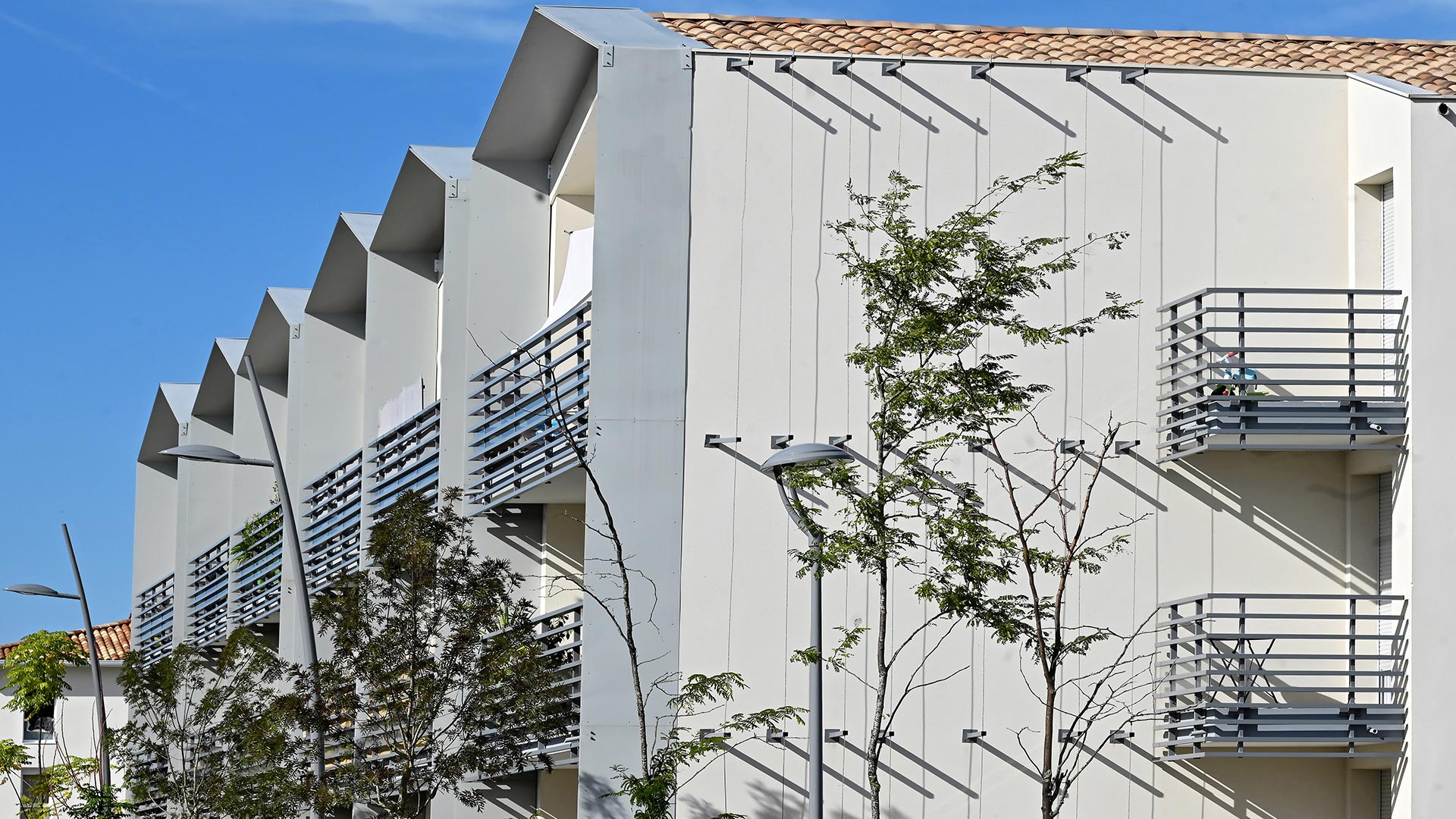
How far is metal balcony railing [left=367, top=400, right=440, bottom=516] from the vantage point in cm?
2742

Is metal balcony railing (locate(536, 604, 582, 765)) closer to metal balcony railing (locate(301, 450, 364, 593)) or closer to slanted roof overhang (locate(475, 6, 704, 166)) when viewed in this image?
slanted roof overhang (locate(475, 6, 704, 166))

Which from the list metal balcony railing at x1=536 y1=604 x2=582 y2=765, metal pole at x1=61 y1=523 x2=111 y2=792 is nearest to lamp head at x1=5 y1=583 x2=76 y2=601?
metal pole at x1=61 y1=523 x2=111 y2=792

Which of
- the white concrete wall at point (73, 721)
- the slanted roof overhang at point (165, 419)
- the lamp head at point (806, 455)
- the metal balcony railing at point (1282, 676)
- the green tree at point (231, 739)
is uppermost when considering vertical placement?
the slanted roof overhang at point (165, 419)

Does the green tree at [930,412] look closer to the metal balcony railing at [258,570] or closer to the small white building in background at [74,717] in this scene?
the metal balcony railing at [258,570]

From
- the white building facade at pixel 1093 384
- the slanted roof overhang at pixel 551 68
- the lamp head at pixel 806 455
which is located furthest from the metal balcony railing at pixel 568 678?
the slanted roof overhang at pixel 551 68

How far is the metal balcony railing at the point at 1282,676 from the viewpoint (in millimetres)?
20328

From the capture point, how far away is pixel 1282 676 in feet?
69.4

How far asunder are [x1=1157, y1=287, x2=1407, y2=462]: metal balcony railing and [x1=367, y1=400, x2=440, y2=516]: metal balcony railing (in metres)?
10.7

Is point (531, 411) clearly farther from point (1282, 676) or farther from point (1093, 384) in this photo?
point (1282, 676)

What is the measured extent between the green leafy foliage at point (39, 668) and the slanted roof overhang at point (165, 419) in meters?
5.53

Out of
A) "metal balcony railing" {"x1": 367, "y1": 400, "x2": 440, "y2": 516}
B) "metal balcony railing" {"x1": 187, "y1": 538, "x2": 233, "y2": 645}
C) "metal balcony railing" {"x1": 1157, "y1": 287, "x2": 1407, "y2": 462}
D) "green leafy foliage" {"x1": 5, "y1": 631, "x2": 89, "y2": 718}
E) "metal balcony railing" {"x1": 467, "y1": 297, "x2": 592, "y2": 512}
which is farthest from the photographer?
"green leafy foliage" {"x1": 5, "y1": 631, "x2": 89, "y2": 718}

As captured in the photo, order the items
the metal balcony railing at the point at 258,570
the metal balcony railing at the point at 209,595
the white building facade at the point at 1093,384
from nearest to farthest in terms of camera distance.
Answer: the white building facade at the point at 1093,384 < the metal balcony railing at the point at 258,570 < the metal balcony railing at the point at 209,595

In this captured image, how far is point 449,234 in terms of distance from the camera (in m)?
26.4

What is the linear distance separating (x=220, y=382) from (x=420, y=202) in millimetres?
17251
